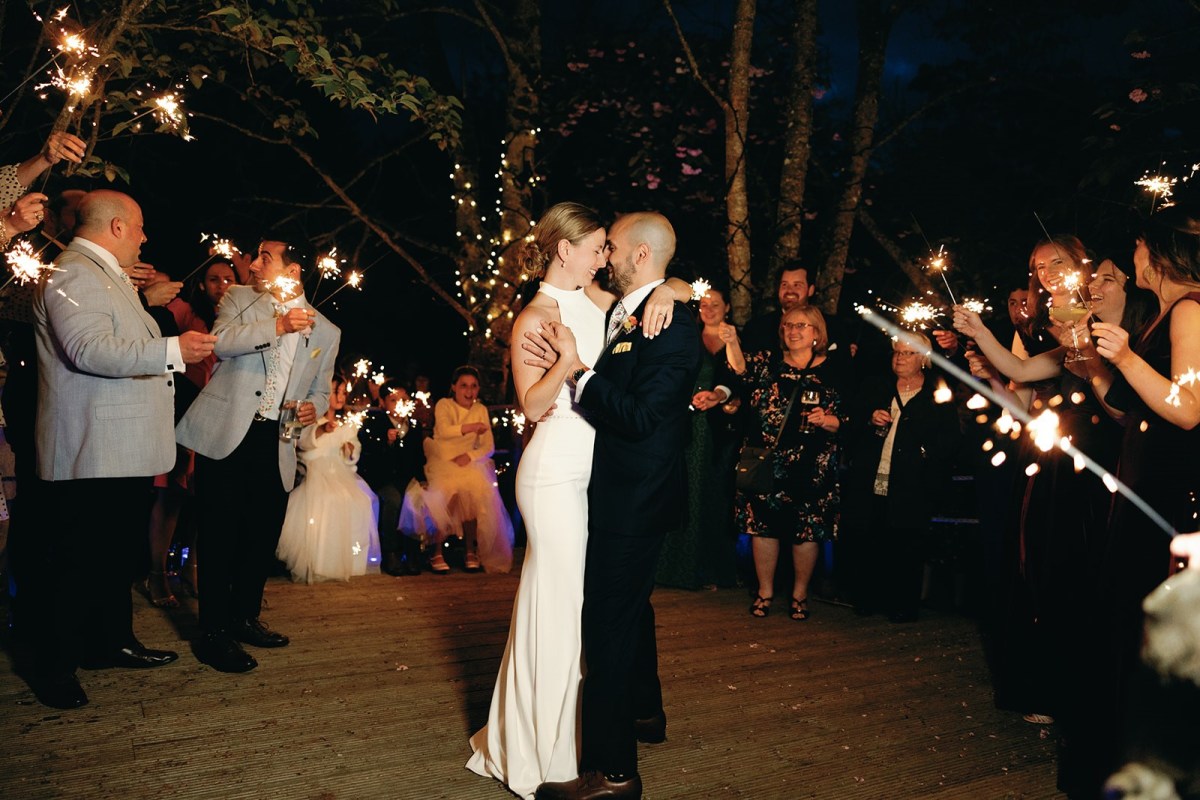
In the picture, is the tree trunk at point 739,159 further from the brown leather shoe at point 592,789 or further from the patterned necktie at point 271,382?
the brown leather shoe at point 592,789

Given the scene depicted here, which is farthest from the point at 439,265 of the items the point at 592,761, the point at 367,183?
the point at 592,761

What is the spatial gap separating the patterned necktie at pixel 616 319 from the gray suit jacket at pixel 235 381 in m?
1.73

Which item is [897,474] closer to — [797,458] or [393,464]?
[797,458]

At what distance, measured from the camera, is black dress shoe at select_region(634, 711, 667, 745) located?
341 centimetres

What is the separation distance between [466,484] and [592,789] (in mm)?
3863

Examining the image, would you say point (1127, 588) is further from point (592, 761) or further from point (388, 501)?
point (388, 501)

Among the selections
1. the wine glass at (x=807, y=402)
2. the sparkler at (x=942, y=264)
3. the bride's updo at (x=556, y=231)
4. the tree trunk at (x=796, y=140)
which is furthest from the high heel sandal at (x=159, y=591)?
the tree trunk at (x=796, y=140)

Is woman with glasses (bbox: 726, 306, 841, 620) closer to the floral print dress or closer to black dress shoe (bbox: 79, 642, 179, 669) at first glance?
the floral print dress

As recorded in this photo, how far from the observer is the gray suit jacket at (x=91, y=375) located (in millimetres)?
3457

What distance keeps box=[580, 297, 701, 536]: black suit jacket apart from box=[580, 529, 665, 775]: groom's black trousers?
8 centimetres

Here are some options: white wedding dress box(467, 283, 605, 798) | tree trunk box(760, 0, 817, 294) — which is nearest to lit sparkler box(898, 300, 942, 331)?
tree trunk box(760, 0, 817, 294)

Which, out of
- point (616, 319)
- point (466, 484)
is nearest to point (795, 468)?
point (466, 484)

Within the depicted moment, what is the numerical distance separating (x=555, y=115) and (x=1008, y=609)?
304 inches

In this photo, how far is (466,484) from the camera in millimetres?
6523
